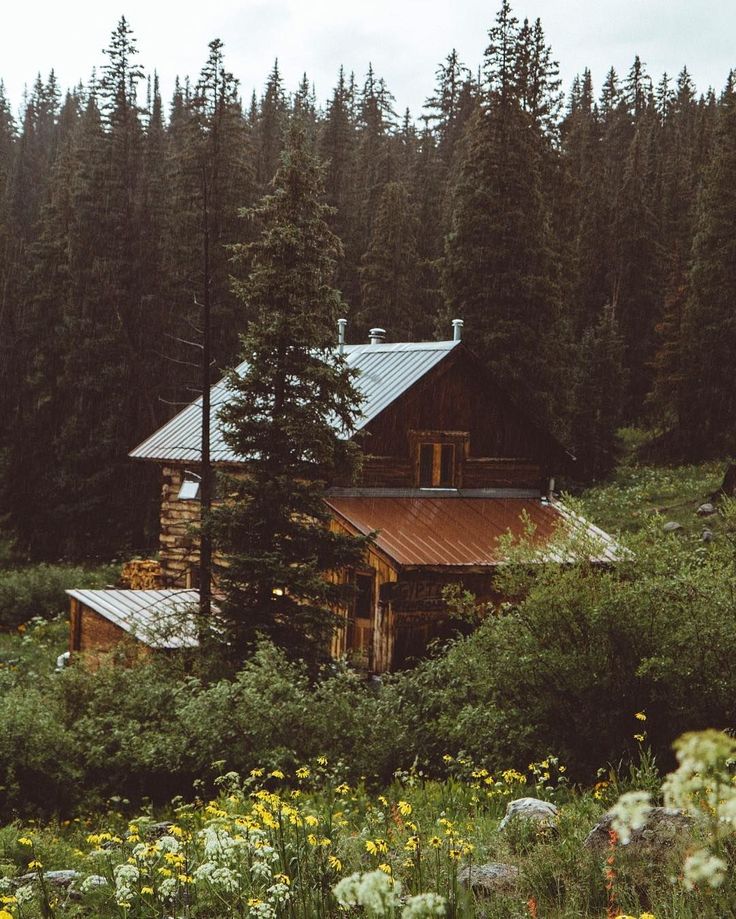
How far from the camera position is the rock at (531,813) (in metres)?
7.30

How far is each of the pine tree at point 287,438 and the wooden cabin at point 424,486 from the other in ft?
10.1

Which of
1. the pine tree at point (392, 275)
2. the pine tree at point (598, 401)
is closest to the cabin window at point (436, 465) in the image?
the pine tree at point (598, 401)

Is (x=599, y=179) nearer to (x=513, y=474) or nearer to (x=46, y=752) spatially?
(x=513, y=474)

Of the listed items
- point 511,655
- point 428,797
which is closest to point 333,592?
point 511,655

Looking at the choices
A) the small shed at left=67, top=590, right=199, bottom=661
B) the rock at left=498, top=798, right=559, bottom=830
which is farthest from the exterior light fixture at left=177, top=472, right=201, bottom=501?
the rock at left=498, top=798, right=559, bottom=830

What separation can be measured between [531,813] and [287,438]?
413 inches

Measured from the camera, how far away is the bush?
31.4 m

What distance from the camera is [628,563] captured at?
11.6 m

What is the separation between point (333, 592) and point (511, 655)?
19.4ft

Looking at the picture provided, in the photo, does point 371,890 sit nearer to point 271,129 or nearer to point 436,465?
point 436,465

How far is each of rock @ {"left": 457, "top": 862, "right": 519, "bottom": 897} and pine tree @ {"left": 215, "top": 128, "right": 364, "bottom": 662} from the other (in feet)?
34.2

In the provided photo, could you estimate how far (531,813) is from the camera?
24.5 feet

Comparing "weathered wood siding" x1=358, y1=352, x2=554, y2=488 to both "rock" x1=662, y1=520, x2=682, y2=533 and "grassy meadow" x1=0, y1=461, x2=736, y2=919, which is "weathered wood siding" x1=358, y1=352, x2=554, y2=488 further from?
"grassy meadow" x1=0, y1=461, x2=736, y2=919

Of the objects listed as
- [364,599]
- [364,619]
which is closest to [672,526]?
[364,599]
